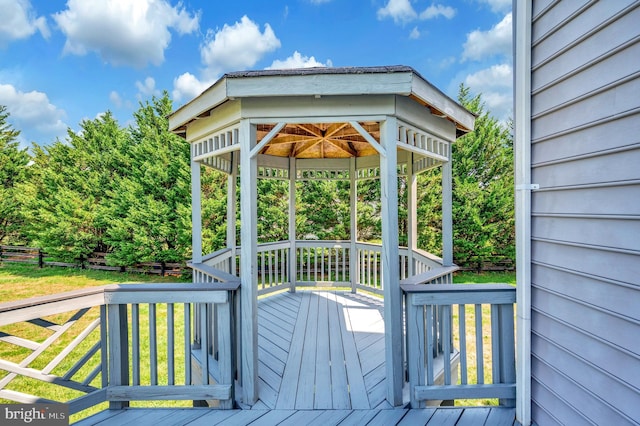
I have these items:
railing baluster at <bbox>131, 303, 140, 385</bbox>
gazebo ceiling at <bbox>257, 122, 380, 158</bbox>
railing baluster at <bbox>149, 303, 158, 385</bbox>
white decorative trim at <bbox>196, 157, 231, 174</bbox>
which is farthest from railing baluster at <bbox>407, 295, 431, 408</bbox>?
white decorative trim at <bbox>196, 157, 231, 174</bbox>

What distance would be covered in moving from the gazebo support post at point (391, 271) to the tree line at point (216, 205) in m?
7.88

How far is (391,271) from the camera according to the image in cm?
243

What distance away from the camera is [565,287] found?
5.61ft

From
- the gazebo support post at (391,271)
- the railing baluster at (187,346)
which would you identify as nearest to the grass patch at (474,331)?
the gazebo support post at (391,271)

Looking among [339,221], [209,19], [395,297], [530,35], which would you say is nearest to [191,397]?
[395,297]

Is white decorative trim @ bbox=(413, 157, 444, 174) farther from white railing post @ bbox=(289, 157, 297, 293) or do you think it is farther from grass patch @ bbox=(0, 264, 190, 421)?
grass patch @ bbox=(0, 264, 190, 421)

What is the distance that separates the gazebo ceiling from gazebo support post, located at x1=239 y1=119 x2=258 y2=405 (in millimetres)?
1664

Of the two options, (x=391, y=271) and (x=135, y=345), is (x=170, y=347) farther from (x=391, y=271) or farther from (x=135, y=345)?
(x=391, y=271)

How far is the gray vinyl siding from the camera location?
4.44 ft

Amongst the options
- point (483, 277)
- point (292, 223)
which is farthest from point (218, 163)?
point (483, 277)

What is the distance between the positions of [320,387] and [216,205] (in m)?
8.33

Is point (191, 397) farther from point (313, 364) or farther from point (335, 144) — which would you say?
point (335, 144)

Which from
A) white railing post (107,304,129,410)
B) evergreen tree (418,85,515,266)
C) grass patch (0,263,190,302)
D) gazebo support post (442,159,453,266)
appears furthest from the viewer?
evergreen tree (418,85,515,266)

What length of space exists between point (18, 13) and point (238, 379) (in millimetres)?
23715
